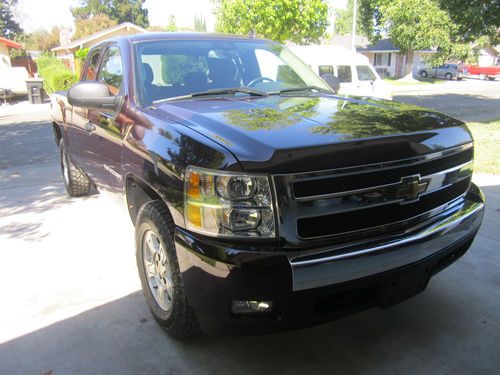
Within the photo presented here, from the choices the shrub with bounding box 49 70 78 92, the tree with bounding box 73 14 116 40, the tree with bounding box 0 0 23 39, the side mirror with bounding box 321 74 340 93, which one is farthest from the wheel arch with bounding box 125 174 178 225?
the tree with bounding box 0 0 23 39

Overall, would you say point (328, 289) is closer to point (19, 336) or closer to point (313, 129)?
point (313, 129)

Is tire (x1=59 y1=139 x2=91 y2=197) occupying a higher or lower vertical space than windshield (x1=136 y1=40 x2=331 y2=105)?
lower

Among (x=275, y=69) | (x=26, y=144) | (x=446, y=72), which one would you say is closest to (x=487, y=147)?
(x=275, y=69)

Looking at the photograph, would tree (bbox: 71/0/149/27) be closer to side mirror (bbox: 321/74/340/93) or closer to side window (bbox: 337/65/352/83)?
side window (bbox: 337/65/352/83)

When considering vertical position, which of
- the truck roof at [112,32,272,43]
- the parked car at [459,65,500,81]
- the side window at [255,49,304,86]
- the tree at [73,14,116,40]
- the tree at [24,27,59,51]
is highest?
the tree at [73,14,116,40]

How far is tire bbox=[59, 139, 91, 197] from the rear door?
1170 millimetres

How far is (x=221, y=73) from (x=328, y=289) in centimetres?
221

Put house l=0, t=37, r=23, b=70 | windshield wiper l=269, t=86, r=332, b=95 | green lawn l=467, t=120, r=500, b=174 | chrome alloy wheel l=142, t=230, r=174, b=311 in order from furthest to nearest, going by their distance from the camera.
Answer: house l=0, t=37, r=23, b=70 < green lawn l=467, t=120, r=500, b=174 < windshield wiper l=269, t=86, r=332, b=95 < chrome alloy wheel l=142, t=230, r=174, b=311

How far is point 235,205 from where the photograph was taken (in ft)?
7.01

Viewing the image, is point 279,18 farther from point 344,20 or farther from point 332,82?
point 344,20

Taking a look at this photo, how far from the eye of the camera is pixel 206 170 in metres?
2.18

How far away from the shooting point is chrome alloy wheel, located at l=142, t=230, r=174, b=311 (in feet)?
8.93

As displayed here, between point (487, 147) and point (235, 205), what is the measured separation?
7.42 m

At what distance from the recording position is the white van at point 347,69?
529 inches
